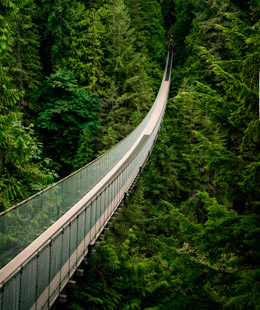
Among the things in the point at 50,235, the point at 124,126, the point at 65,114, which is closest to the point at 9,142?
the point at 50,235

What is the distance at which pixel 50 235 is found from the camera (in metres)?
5.71

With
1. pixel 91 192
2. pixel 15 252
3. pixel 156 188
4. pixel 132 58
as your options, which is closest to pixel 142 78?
pixel 132 58

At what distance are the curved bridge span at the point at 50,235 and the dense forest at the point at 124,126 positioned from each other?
104cm

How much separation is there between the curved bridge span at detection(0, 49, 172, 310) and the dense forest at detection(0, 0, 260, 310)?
1.04 metres

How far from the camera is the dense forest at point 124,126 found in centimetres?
576

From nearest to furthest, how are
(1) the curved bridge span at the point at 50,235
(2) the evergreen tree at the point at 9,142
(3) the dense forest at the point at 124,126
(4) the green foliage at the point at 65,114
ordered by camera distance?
1. (1) the curved bridge span at the point at 50,235
2. (3) the dense forest at the point at 124,126
3. (2) the evergreen tree at the point at 9,142
4. (4) the green foliage at the point at 65,114

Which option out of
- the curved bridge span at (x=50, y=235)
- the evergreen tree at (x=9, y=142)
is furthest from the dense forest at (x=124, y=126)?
the curved bridge span at (x=50, y=235)

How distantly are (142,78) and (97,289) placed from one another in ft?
60.4

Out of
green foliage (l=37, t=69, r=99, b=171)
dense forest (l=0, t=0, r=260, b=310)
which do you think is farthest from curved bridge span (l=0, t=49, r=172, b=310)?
green foliage (l=37, t=69, r=99, b=171)

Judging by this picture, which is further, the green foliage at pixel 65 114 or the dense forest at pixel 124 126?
the green foliage at pixel 65 114

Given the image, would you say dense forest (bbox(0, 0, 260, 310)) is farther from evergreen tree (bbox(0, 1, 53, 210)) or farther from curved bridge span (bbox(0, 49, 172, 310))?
curved bridge span (bbox(0, 49, 172, 310))

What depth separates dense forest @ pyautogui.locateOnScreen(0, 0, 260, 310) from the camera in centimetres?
576

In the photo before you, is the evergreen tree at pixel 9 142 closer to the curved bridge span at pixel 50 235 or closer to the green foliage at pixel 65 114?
the curved bridge span at pixel 50 235

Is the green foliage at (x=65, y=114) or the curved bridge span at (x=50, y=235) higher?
the green foliage at (x=65, y=114)
